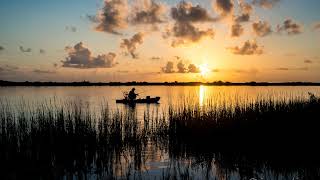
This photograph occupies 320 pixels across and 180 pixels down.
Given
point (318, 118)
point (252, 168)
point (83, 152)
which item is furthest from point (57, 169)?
point (318, 118)

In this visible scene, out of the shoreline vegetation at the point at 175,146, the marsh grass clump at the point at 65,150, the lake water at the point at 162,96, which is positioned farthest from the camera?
the lake water at the point at 162,96

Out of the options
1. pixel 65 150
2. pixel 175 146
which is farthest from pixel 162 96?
pixel 65 150

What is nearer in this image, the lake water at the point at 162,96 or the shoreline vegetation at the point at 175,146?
the shoreline vegetation at the point at 175,146

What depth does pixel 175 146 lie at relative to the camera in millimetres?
12055

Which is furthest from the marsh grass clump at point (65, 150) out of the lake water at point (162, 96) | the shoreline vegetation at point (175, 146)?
the lake water at point (162, 96)

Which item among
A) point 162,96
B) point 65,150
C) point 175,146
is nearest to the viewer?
point 65,150

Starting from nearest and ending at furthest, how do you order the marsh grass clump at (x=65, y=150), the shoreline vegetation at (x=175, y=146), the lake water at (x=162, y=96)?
1. the marsh grass clump at (x=65, y=150)
2. the shoreline vegetation at (x=175, y=146)
3. the lake water at (x=162, y=96)

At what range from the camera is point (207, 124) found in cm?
1323

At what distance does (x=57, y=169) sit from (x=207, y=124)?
21.1ft

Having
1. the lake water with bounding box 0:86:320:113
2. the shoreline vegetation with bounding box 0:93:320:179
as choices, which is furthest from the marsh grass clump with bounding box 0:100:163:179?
the lake water with bounding box 0:86:320:113

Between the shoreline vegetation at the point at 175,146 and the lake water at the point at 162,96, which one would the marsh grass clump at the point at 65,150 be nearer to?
the shoreline vegetation at the point at 175,146

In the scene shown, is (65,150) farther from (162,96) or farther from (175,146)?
(162,96)

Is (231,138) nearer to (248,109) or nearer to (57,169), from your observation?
(248,109)

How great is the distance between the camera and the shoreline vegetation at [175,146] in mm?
8562
